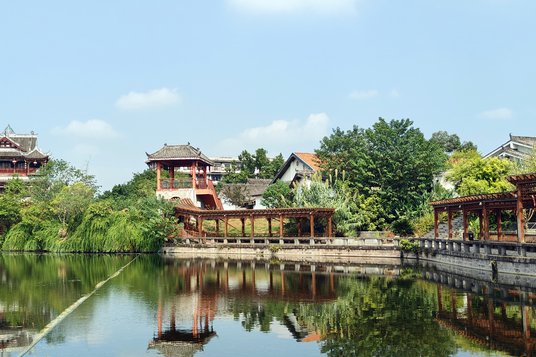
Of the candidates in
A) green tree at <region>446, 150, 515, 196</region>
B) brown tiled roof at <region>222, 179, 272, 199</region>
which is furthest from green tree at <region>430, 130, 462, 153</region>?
green tree at <region>446, 150, 515, 196</region>

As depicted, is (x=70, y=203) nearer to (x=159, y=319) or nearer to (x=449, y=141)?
(x=159, y=319)

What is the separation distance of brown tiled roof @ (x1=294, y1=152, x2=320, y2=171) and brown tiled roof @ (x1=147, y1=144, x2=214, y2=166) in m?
10.2

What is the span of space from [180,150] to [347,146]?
14888mm

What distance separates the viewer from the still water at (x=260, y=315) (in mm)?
14031

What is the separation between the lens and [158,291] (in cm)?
2366

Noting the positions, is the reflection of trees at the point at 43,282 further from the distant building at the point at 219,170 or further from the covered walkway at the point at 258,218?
the distant building at the point at 219,170

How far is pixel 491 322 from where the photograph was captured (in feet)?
53.4

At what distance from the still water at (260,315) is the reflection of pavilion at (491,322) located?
0.09 ft

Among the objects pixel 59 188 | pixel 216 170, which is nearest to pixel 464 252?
pixel 59 188

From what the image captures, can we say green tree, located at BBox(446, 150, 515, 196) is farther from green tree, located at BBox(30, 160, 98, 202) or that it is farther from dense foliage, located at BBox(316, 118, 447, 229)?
green tree, located at BBox(30, 160, 98, 202)

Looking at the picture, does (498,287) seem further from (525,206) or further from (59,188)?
(59,188)

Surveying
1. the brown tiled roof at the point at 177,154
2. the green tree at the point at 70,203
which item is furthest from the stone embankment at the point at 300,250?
the green tree at the point at 70,203

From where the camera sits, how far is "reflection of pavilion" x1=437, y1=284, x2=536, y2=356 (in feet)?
45.1

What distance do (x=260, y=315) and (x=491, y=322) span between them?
23.0 ft
